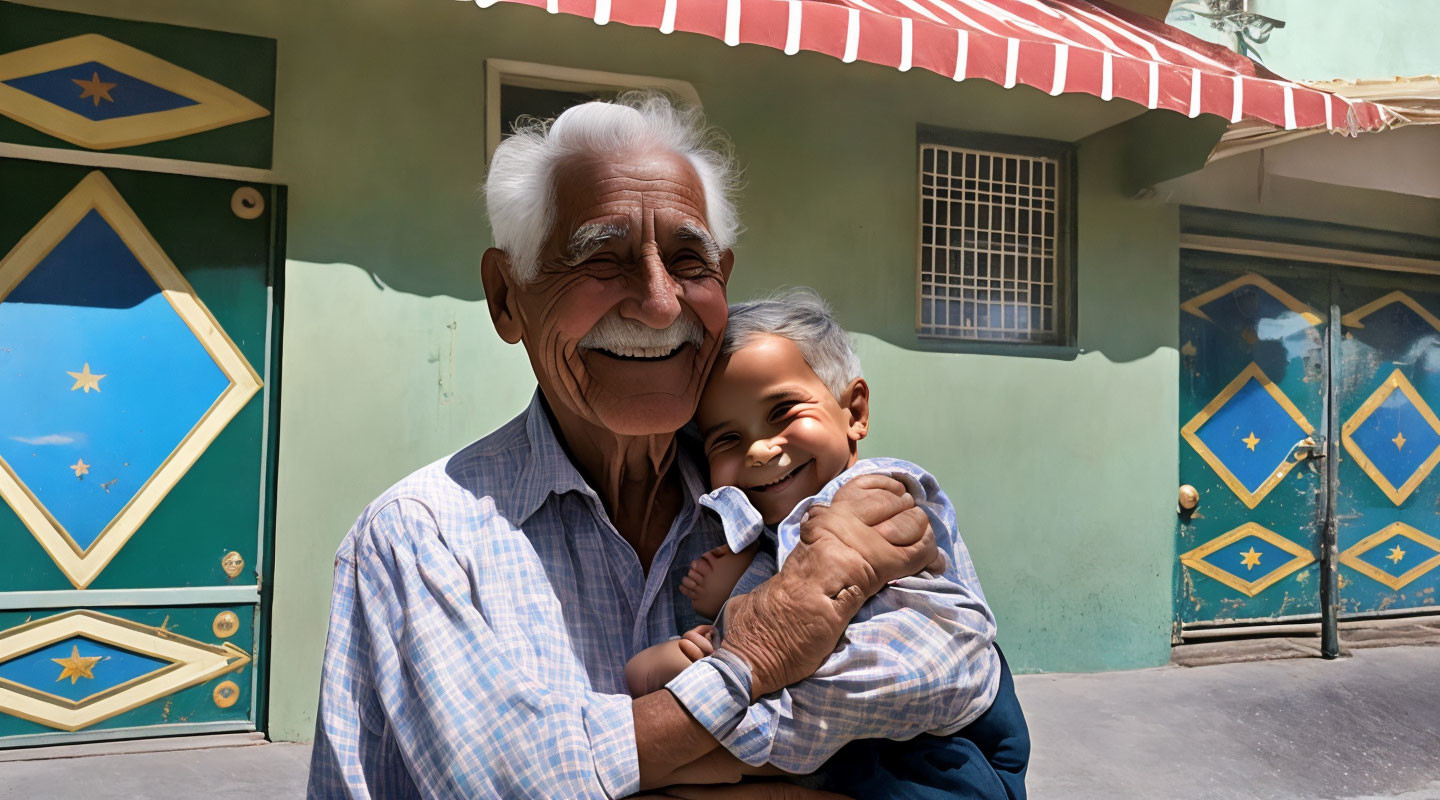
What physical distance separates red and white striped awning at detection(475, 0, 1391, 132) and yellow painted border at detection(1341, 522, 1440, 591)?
315 centimetres

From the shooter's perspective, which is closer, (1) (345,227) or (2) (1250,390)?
(1) (345,227)

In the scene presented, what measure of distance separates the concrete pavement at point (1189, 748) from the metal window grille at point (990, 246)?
2.00 meters

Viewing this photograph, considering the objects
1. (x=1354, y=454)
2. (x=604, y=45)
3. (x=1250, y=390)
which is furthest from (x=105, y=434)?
(x=1354, y=454)

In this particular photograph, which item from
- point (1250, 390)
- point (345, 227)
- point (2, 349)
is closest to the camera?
point (2, 349)

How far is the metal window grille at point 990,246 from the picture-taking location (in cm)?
581

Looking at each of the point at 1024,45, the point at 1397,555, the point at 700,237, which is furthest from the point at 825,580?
the point at 1397,555

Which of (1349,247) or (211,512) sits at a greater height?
(1349,247)

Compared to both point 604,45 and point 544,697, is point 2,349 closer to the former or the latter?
point 604,45

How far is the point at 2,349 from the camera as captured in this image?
14.3ft

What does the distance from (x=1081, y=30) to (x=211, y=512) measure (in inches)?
182

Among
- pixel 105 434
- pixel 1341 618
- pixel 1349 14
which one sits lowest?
pixel 1341 618

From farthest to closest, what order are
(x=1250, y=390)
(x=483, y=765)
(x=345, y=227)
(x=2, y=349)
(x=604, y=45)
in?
(x=1250, y=390)
(x=604, y=45)
(x=345, y=227)
(x=2, y=349)
(x=483, y=765)

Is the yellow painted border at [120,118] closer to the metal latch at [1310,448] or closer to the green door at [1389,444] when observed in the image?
the metal latch at [1310,448]

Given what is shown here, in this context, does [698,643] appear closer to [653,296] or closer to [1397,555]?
[653,296]
